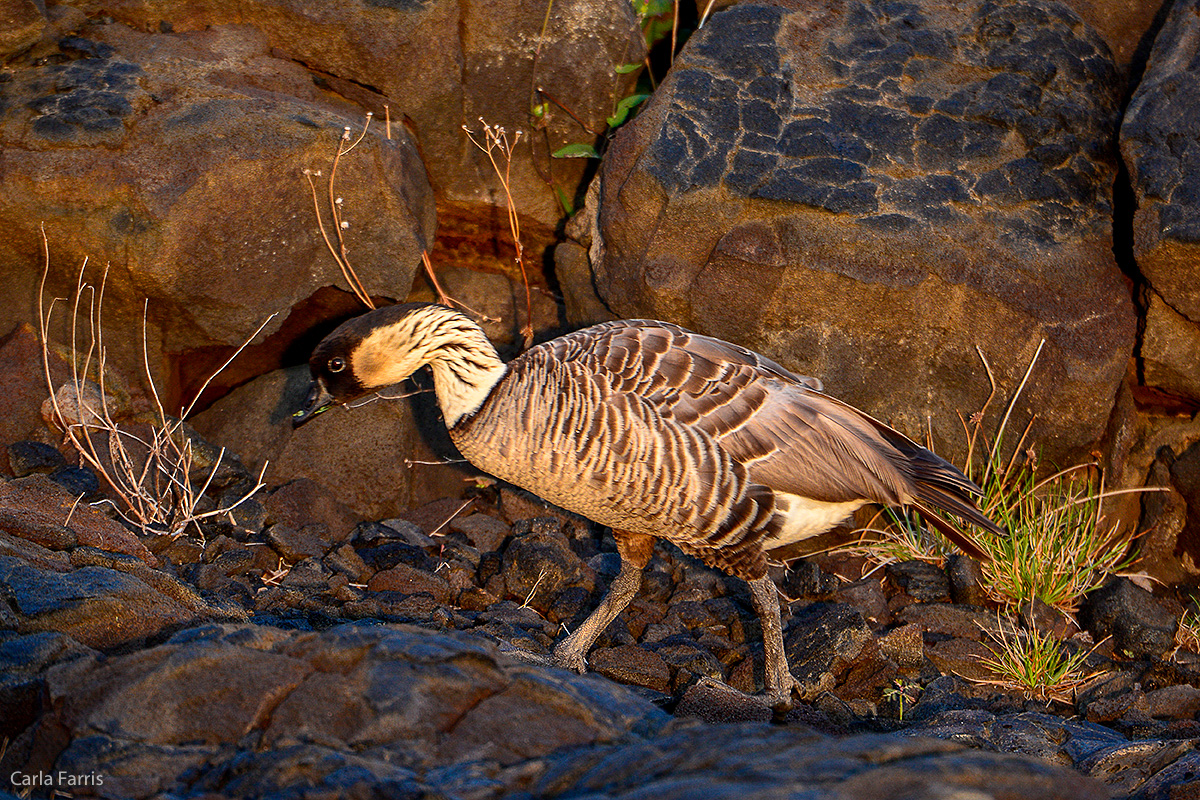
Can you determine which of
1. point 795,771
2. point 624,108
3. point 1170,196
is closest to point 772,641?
point 795,771

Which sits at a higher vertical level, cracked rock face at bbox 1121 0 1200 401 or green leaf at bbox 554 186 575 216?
cracked rock face at bbox 1121 0 1200 401

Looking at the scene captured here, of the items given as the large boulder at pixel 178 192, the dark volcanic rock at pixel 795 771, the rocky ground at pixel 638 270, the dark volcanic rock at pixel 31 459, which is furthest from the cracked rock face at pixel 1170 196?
the dark volcanic rock at pixel 31 459

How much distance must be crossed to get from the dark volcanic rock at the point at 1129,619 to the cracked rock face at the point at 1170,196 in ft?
4.37

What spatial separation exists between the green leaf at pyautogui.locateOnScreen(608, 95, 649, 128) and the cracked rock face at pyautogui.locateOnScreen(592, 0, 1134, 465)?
623mm

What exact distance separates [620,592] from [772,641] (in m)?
0.82

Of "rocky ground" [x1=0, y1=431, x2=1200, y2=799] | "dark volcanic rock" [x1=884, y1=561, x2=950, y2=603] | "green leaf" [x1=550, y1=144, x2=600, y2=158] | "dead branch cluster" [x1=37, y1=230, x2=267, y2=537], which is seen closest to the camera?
"rocky ground" [x1=0, y1=431, x2=1200, y2=799]

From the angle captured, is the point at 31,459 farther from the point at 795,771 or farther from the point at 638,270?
the point at 795,771

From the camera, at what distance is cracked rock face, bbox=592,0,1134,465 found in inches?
225

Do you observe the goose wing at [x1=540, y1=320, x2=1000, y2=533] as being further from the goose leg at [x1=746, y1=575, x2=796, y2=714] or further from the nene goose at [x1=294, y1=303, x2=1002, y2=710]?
the goose leg at [x1=746, y1=575, x2=796, y2=714]

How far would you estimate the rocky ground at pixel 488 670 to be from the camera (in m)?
2.38

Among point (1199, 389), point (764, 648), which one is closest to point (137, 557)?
point (764, 648)

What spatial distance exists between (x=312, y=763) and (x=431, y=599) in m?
2.78

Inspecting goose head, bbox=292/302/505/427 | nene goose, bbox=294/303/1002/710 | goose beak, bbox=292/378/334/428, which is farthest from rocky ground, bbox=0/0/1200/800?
goose head, bbox=292/302/505/427

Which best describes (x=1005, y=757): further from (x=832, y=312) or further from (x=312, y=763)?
(x=832, y=312)
